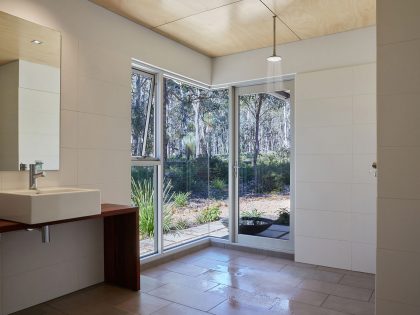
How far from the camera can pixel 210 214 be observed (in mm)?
4691

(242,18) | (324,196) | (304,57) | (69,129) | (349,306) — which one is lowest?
(349,306)

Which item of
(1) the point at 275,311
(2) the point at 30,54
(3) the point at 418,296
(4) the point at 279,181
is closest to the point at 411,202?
(3) the point at 418,296

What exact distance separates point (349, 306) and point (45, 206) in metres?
2.38

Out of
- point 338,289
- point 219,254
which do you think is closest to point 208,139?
point 219,254

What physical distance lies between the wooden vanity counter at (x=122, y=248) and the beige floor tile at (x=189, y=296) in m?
0.24

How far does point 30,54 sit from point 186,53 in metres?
1.86

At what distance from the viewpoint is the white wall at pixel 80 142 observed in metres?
2.52

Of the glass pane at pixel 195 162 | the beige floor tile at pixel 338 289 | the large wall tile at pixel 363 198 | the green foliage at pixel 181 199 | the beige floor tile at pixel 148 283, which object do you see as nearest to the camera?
the beige floor tile at pixel 338 289

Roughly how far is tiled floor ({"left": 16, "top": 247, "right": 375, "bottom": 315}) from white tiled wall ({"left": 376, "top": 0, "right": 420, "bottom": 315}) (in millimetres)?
804

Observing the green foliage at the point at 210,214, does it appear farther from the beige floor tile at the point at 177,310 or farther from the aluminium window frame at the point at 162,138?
the beige floor tile at the point at 177,310

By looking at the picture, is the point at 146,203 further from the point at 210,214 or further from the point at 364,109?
the point at 364,109

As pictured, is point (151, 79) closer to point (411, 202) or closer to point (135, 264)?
point (135, 264)

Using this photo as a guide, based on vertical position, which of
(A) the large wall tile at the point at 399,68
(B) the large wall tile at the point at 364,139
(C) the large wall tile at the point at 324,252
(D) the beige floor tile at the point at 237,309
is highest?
(A) the large wall tile at the point at 399,68

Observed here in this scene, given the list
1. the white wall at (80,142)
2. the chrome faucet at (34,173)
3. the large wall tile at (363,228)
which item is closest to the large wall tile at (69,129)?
the white wall at (80,142)
